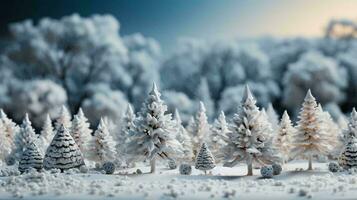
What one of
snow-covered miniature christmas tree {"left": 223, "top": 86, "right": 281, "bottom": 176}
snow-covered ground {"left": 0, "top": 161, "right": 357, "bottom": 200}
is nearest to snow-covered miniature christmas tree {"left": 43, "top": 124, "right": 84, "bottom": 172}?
snow-covered ground {"left": 0, "top": 161, "right": 357, "bottom": 200}

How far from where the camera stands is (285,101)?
264 ft

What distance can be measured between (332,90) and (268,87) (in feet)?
30.9

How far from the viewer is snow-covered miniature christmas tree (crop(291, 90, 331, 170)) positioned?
134 feet

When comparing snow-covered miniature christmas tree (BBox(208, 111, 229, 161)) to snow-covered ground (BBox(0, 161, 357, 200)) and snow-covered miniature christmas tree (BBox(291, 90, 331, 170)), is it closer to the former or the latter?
snow-covered miniature christmas tree (BBox(291, 90, 331, 170))

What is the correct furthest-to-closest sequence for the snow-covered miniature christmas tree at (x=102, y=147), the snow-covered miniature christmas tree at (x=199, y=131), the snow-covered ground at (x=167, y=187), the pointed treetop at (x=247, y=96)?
the snow-covered miniature christmas tree at (x=199, y=131)
the snow-covered miniature christmas tree at (x=102, y=147)
the pointed treetop at (x=247, y=96)
the snow-covered ground at (x=167, y=187)

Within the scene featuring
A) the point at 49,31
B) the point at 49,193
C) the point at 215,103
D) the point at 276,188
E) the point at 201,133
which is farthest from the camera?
the point at 215,103

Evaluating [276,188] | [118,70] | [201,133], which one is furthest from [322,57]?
[276,188]

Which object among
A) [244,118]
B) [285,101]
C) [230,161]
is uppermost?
[285,101]

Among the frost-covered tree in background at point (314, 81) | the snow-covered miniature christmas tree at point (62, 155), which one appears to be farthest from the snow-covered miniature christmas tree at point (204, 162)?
the frost-covered tree in background at point (314, 81)

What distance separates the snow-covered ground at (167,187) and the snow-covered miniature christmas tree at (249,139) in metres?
1.88

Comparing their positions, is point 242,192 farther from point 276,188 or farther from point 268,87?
point 268,87

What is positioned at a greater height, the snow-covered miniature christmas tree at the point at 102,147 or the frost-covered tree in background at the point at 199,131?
the frost-covered tree in background at the point at 199,131

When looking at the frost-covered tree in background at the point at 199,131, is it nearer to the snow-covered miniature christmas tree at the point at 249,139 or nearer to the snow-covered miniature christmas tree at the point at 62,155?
the snow-covered miniature christmas tree at the point at 249,139

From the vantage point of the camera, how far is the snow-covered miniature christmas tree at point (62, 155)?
36469mm
